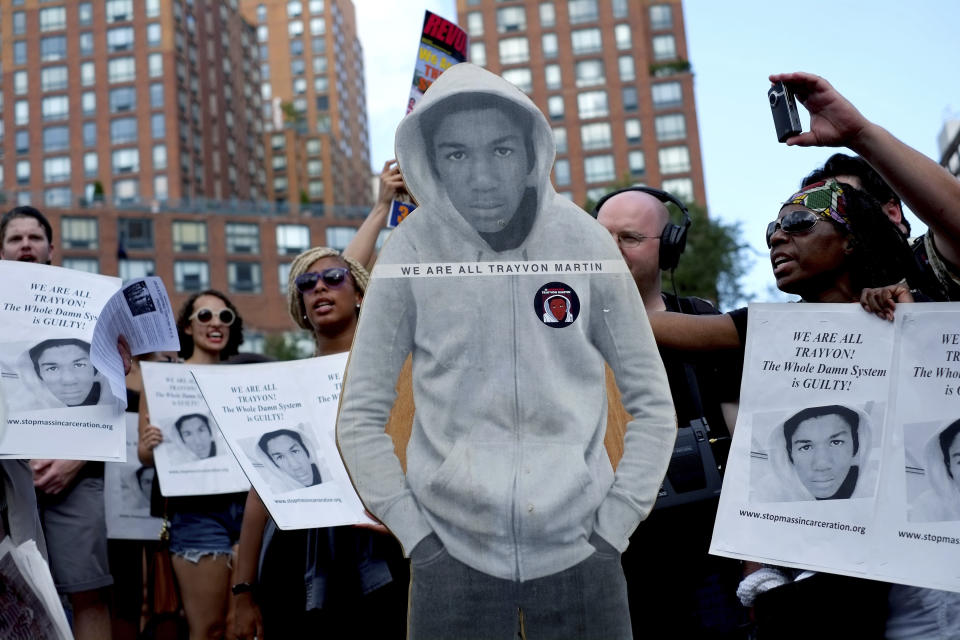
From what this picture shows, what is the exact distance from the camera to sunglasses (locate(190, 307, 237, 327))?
5.14 meters

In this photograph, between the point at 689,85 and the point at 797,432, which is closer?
the point at 797,432

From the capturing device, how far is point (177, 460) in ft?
14.7

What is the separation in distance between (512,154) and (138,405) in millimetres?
3155

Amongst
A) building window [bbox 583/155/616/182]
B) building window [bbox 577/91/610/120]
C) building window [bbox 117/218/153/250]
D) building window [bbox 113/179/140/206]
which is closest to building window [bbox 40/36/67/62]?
building window [bbox 113/179/140/206]

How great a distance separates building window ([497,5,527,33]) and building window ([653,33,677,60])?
10.1 metres

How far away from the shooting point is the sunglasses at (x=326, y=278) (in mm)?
4031

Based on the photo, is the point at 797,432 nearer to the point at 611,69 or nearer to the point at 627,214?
the point at 627,214

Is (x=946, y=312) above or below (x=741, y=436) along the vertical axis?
above

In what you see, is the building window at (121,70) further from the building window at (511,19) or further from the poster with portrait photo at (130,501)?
the poster with portrait photo at (130,501)

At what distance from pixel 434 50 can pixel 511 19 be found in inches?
2570

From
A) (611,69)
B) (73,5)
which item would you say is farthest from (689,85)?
(73,5)

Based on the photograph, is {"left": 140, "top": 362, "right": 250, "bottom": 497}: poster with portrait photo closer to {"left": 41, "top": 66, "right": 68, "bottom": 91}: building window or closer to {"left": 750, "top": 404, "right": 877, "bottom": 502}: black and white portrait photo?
{"left": 750, "top": 404, "right": 877, "bottom": 502}: black and white portrait photo

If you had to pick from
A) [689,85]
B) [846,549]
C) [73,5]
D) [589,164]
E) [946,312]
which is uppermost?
[73,5]

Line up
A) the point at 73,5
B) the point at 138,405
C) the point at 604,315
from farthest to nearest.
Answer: the point at 73,5
the point at 138,405
the point at 604,315
